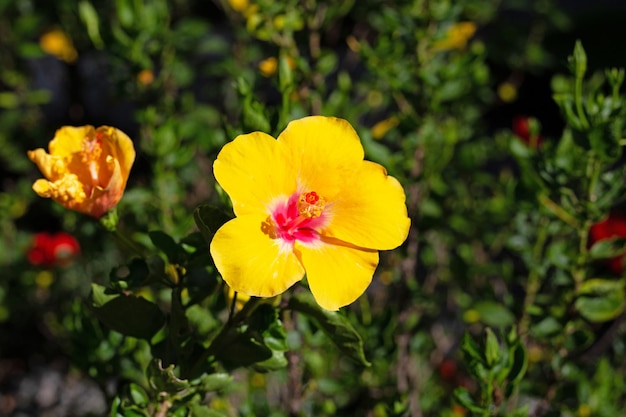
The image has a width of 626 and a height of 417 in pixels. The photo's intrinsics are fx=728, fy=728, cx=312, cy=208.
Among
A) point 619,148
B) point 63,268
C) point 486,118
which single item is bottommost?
point 486,118

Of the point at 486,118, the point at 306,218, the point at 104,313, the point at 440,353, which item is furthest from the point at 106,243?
the point at 486,118

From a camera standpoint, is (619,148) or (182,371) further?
(619,148)

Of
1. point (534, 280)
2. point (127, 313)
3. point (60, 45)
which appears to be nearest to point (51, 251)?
point (60, 45)

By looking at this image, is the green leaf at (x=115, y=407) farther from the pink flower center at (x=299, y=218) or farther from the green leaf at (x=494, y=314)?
the green leaf at (x=494, y=314)

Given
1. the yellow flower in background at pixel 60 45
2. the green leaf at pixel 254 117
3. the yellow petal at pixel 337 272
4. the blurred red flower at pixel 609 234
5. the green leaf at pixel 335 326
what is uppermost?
the green leaf at pixel 254 117

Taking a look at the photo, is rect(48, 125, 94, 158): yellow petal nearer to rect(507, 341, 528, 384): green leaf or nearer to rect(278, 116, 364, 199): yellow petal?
rect(278, 116, 364, 199): yellow petal

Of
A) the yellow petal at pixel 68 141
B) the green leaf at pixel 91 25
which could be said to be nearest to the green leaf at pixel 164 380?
the yellow petal at pixel 68 141

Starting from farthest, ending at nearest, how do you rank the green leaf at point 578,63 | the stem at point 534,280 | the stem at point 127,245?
the stem at point 534,280 < the green leaf at point 578,63 < the stem at point 127,245

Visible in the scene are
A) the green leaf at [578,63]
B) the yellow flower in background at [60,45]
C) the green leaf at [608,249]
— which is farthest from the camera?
the yellow flower in background at [60,45]

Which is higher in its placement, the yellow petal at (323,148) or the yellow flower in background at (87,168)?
the yellow petal at (323,148)

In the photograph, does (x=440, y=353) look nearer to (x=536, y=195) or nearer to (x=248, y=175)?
(x=536, y=195)
